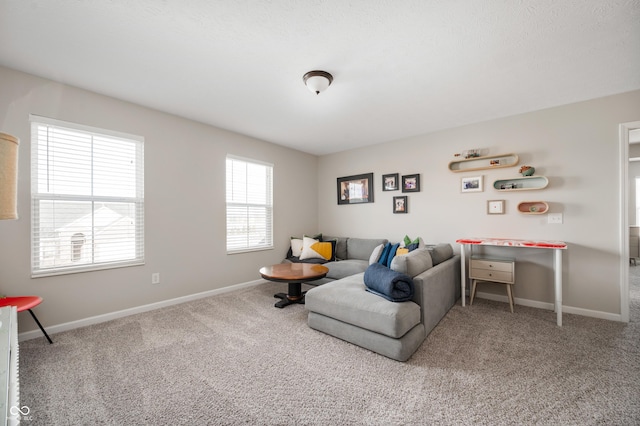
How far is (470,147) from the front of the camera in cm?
378

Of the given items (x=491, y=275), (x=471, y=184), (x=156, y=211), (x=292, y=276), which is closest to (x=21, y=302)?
(x=156, y=211)

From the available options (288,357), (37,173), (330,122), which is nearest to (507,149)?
(330,122)

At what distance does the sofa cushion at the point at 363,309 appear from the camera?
6.86ft

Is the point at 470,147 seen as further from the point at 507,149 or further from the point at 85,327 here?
the point at 85,327

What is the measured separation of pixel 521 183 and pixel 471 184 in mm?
566

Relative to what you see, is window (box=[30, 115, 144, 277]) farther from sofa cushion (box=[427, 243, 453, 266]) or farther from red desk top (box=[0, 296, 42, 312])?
sofa cushion (box=[427, 243, 453, 266])

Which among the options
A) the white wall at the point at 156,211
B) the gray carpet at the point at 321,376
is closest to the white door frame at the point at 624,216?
→ the gray carpet at the point at 321,376

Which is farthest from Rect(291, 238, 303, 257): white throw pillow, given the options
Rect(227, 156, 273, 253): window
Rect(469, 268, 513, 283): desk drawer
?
Rect(469, 268, 513, 283): desk drawer

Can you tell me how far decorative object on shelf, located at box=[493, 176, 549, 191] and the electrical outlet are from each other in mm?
367

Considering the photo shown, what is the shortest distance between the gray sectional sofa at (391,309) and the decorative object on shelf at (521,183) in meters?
1.32

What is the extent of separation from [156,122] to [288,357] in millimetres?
3132

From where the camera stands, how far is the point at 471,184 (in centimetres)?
373

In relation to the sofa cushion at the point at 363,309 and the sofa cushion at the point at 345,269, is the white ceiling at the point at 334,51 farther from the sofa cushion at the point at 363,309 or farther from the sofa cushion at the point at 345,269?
the sofa cushion at the point at 345,269

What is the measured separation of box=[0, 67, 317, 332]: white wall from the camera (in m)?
2.41
